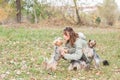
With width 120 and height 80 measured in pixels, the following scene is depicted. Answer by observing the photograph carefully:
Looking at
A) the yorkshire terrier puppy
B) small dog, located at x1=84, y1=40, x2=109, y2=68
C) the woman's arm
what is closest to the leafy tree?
small dog, located at x1=84, y1=40, x2=109, y2=68

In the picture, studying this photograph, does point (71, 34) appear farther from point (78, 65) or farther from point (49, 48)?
point (49, 48)

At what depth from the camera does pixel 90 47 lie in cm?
985

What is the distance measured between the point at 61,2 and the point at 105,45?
1136 cm

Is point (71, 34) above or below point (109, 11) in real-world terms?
above

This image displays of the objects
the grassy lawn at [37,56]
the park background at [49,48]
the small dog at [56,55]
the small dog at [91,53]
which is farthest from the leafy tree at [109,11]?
the small dog at [56,55]

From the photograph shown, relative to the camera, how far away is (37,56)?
40.1ft

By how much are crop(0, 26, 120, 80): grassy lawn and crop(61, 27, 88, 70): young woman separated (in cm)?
37

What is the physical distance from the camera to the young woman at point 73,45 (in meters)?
9.45

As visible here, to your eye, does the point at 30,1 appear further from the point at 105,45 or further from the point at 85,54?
the point at 85,54

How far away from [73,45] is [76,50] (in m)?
0.15

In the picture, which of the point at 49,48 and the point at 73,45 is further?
the point at 49,48

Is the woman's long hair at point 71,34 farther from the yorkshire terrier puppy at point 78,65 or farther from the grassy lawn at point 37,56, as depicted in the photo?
the grassy lawn at point 37,56

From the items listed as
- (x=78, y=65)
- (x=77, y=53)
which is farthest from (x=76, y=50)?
(x=78, y=65)

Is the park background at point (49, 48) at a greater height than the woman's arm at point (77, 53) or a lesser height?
lesser
